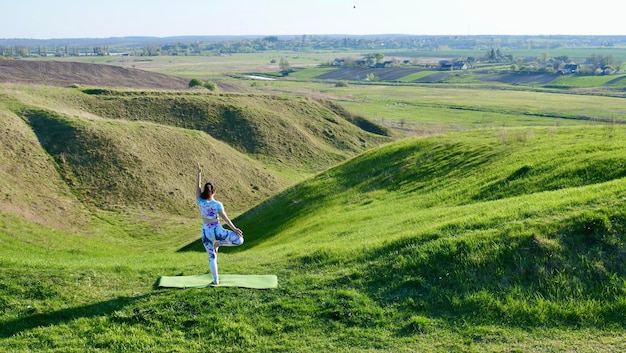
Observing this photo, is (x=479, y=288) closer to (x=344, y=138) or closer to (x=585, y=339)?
(x=585, y=339)

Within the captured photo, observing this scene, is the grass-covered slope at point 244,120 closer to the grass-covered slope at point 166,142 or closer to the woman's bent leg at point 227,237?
the grass-covered slope at point 166,142

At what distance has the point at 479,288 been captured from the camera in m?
14.4

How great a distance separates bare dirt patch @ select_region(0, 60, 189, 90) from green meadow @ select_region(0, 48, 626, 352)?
153ft

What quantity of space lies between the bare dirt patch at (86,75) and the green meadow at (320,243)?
46745 mm

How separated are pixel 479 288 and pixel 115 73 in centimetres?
11871

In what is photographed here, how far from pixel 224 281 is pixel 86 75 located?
366 feet

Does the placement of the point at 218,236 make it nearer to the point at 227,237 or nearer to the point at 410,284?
the point at 227,237

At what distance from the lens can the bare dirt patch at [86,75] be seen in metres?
105

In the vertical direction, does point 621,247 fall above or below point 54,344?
above

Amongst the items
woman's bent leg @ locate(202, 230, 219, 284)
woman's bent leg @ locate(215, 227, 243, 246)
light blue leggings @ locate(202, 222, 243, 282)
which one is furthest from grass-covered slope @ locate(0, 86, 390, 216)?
woman's bent leg @ locate(215, 227, 243, 246)

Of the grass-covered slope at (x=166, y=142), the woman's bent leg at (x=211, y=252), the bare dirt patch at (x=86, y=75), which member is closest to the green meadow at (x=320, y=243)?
the grass-covered slope at (x=166, y=142)

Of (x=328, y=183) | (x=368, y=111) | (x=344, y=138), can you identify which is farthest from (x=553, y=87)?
(x=328, y=183)

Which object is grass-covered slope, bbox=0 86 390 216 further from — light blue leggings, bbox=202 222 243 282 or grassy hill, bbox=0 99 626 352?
light blue leggings, bbox=202 222 243 282

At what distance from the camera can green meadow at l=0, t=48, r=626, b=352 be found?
13117 mm
